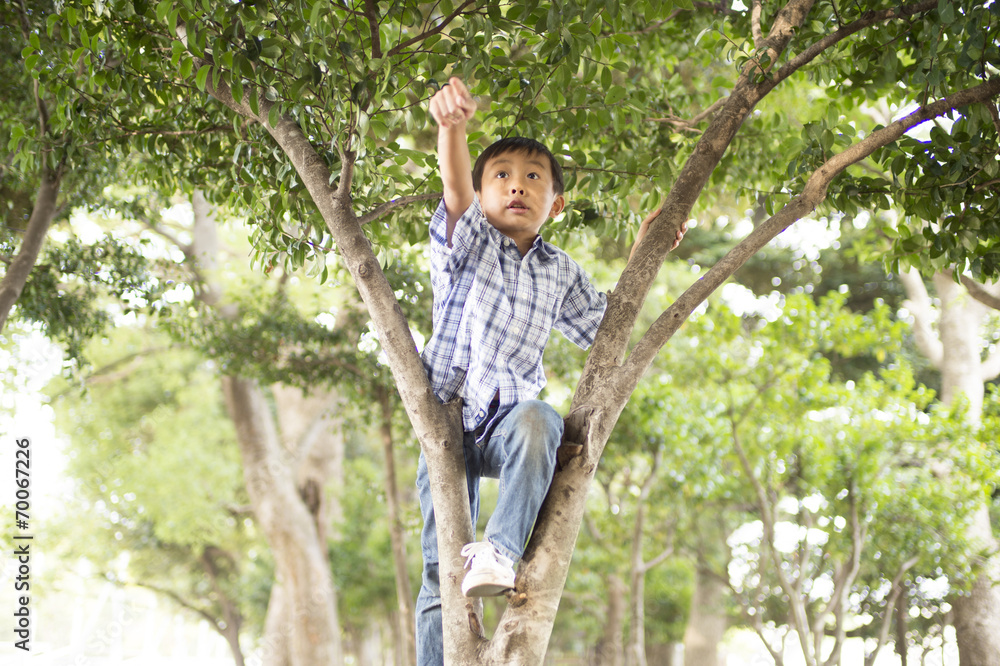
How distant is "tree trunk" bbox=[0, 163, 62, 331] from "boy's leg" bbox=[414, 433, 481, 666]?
2.83m

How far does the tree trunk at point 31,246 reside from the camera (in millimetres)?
3609

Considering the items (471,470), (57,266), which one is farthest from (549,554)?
(57,266)

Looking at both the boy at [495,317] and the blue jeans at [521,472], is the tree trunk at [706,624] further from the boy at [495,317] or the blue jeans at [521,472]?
the blue jeans at [521,472]

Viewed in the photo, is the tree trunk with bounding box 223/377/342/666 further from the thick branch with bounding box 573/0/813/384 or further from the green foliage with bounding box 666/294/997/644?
the thick branch with bounding box 573/0/813/384

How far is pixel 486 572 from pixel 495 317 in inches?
27.2

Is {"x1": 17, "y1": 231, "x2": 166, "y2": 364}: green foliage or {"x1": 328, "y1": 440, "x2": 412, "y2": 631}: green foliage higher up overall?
{"x1": 17, "y1": 231, "x2": 166, "y2": 364}: green foliage

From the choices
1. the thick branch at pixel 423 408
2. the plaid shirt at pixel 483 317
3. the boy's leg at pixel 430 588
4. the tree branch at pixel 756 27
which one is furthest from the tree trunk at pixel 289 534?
the tree branch at pixel 756 27

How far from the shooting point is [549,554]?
5.17 feet

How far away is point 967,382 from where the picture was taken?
850 centimetres

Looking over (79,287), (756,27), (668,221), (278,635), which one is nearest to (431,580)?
(668,221)

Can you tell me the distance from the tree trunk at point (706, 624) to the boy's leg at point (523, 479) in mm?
9032

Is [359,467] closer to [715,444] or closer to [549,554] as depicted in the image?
[715,444]

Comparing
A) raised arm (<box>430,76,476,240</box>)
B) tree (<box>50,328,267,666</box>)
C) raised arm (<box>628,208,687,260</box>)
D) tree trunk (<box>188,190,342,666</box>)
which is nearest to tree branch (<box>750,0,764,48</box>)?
raised arm (<box>628,208,687,260</box>)

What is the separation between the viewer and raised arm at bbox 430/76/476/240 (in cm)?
161
